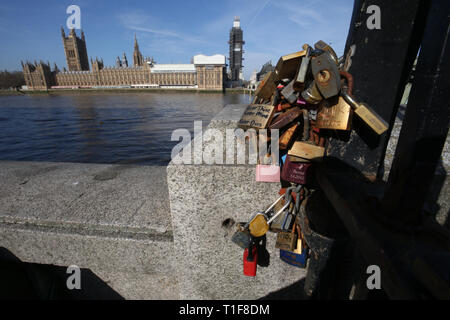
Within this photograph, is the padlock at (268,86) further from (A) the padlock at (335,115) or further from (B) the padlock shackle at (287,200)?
(B) the padlock shackle at (287,200)

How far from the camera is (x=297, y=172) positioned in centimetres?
127

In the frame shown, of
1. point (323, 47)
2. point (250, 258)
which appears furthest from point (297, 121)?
point (250, 258)

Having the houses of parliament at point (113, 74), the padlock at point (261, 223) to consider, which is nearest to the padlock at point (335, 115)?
the padlock at point (261, 223)

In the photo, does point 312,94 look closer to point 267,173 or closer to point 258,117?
point 258,117

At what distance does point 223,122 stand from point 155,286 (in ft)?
5.76

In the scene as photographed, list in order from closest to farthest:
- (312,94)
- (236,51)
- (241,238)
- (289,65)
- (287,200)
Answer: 1. (312,94)
2. (289,65)
3. (287,200)
4. (241,238)
5. (236,51)

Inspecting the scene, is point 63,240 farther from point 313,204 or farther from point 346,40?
point 346,40

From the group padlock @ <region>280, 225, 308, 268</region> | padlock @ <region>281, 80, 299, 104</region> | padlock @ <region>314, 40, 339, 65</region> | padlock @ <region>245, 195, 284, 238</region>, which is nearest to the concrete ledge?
padlock @ <region>245, 195, 284, 238</region>

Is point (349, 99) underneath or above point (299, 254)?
above

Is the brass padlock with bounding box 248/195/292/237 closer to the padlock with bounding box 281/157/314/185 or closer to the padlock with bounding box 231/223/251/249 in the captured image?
the padlock with bounding box 231/223/251/249

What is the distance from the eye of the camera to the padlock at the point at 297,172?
1261 millimetres

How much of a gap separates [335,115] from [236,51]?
444ft

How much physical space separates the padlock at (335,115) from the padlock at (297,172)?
242 mm

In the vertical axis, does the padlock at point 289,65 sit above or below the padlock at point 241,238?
above
